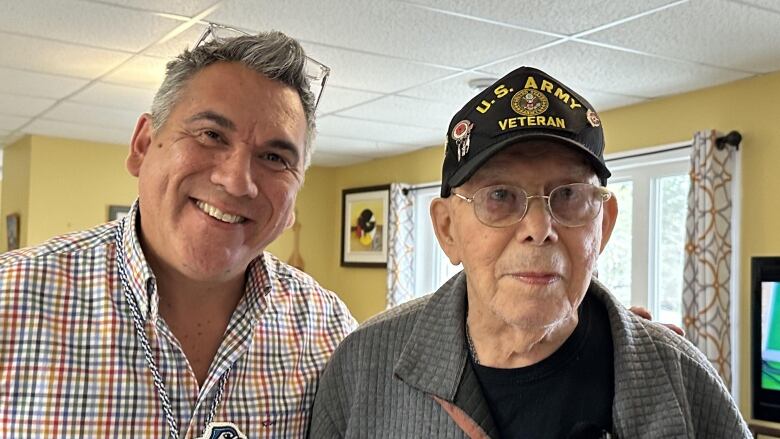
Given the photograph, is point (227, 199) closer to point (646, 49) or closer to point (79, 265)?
point (79, 265)

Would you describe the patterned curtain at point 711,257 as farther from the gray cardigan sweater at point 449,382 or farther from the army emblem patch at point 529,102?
the army emblem patch at point 529,102

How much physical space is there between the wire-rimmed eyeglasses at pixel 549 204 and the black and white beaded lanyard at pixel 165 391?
564 mm

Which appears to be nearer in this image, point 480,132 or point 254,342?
point 480,132

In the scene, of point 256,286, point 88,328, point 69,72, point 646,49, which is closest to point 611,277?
point 646,49

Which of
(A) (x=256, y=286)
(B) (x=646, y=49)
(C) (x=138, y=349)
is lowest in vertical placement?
(C) (x=138, y=349)

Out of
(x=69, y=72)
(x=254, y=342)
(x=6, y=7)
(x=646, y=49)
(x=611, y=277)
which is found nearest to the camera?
(x=254, y=342)

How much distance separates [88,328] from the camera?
1.43 meters

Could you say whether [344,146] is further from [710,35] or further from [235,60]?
[235,60]

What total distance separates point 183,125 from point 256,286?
359 mm

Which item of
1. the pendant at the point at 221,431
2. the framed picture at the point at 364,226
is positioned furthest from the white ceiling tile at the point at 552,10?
the framed picture at the point at 364,226

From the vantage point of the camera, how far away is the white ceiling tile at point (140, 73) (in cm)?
398

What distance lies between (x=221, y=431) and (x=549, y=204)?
68cm

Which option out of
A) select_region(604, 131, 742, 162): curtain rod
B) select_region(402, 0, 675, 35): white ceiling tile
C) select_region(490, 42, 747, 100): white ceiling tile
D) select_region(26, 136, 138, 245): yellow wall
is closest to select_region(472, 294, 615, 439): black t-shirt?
select_region(402, 0, 675, 35): white ceiling tile

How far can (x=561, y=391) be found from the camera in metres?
1.34
